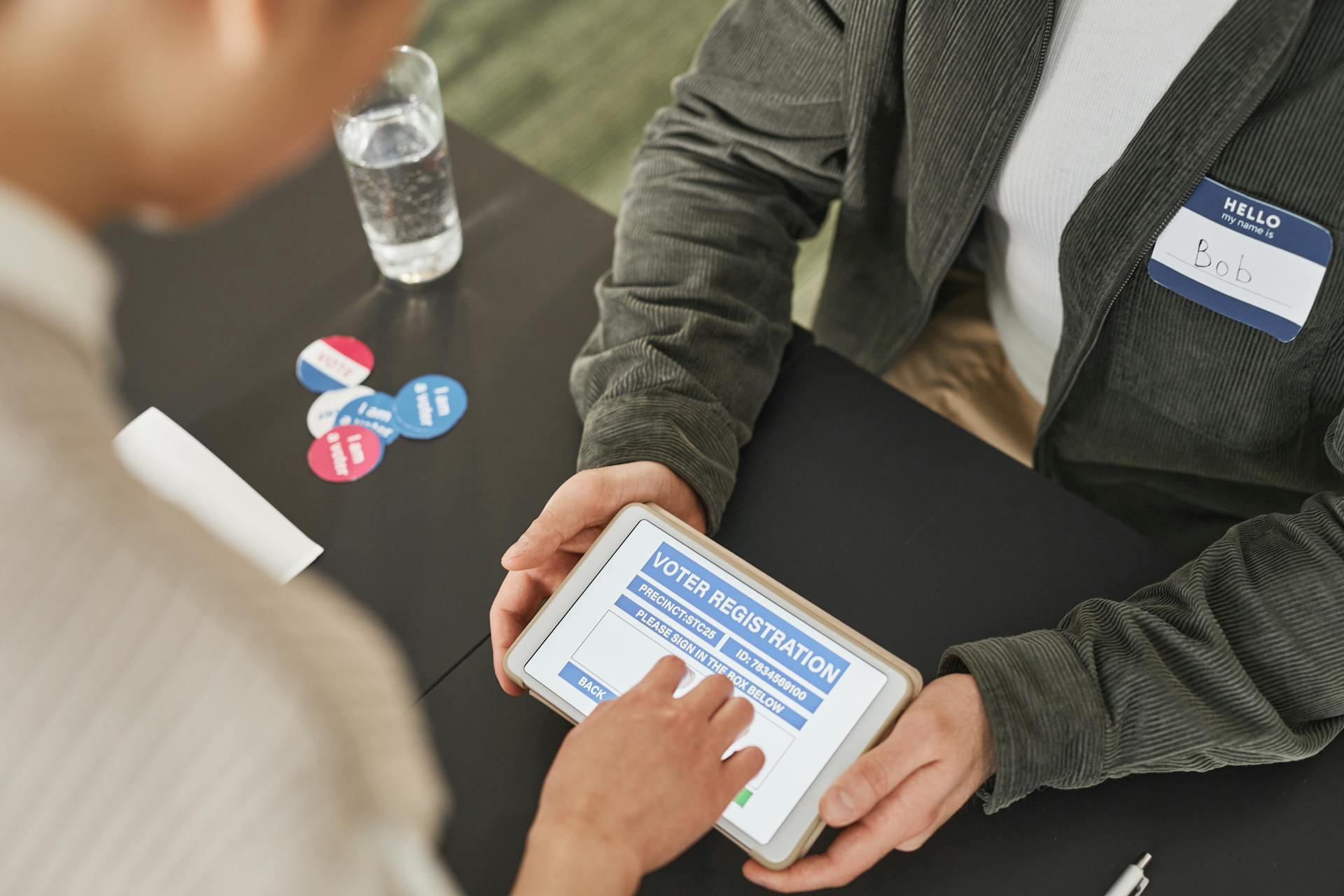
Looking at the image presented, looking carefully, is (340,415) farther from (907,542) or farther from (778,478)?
(907,542)

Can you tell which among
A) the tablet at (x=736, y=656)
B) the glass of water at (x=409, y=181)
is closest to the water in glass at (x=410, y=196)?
the glass of water at (x=409, y=181)

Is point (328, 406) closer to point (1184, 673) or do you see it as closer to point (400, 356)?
point (400, 356)

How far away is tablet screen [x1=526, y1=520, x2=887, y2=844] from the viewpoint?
0.65 m

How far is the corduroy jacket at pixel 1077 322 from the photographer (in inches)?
28.1

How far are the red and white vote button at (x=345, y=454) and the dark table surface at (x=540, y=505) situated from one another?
13 mm

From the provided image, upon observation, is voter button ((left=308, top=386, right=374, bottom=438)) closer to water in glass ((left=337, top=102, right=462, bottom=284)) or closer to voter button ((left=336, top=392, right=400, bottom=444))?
voter button ((left=336, top=392, right=400, bottom=444))

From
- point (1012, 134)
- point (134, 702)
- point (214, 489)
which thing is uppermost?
point (134, 702)

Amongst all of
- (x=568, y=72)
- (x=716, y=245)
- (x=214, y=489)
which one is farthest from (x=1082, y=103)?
(x=568, y=72)

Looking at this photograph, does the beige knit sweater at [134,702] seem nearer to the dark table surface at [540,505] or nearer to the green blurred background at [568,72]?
the dark table surface at [540,505]

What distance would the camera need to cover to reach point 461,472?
2.85ft

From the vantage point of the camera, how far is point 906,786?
26.3 inches

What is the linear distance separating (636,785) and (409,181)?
2.34ft

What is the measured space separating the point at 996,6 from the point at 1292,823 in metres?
0.64

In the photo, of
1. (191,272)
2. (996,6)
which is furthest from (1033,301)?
(191,272)
